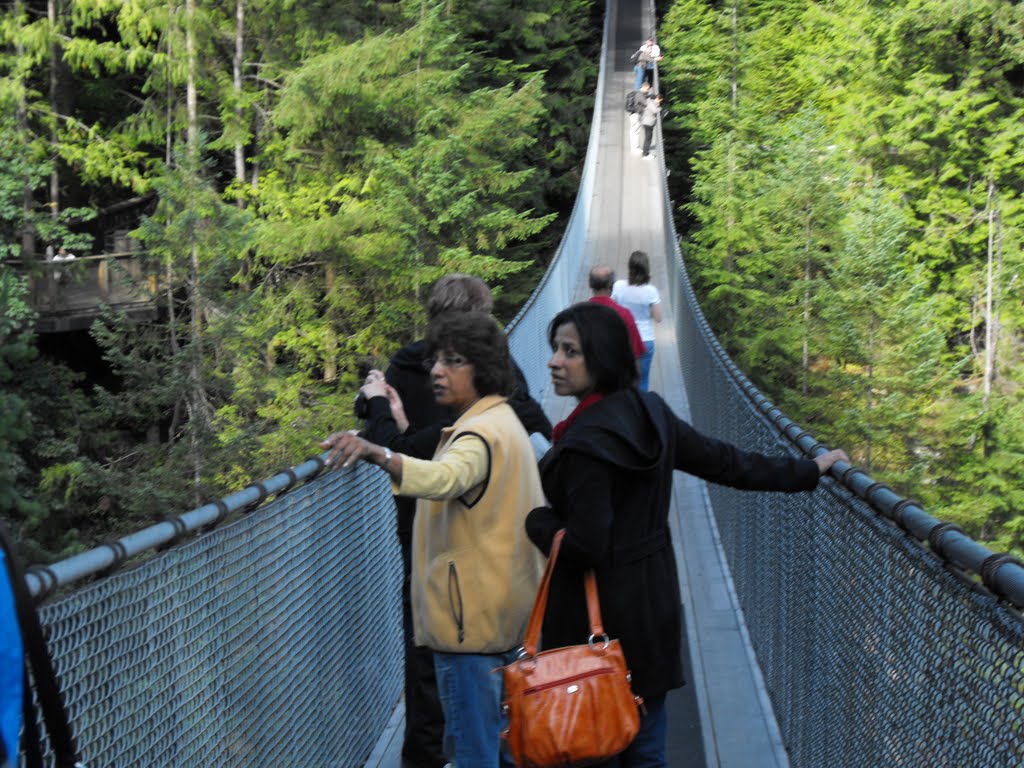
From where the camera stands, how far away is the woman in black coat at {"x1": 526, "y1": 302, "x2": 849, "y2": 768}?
2703 millimetres

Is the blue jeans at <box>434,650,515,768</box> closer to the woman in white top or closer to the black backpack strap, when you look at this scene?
the black backpack strap

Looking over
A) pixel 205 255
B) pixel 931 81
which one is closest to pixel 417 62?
pixel 205 255

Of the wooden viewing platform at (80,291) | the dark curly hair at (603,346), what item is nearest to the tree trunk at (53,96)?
the wooden viewing platform at (80,291)

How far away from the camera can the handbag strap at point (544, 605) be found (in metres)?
2.70

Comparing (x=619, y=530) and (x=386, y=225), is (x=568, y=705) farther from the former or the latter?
(x=386, y=225)

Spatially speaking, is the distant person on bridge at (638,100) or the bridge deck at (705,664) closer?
the bridge deck at (705,664)

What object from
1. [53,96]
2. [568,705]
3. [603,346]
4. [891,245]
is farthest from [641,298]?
[53,96]

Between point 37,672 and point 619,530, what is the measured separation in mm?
1373

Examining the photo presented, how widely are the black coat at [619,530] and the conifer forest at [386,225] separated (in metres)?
11.5

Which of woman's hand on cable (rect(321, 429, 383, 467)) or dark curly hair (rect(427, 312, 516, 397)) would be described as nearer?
woman's hand on cable (rect(321, 429, 383, 467))

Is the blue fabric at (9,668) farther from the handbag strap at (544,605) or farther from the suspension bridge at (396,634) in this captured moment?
the handbag strap at (544,605)

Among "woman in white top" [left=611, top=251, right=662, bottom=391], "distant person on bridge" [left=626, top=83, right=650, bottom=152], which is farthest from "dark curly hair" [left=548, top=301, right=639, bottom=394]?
"distant person on bridge" [left=626, top=83, right=650, bottom=152]

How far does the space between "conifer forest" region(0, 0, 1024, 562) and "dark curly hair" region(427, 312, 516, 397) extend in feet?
36.9

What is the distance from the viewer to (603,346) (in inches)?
110
